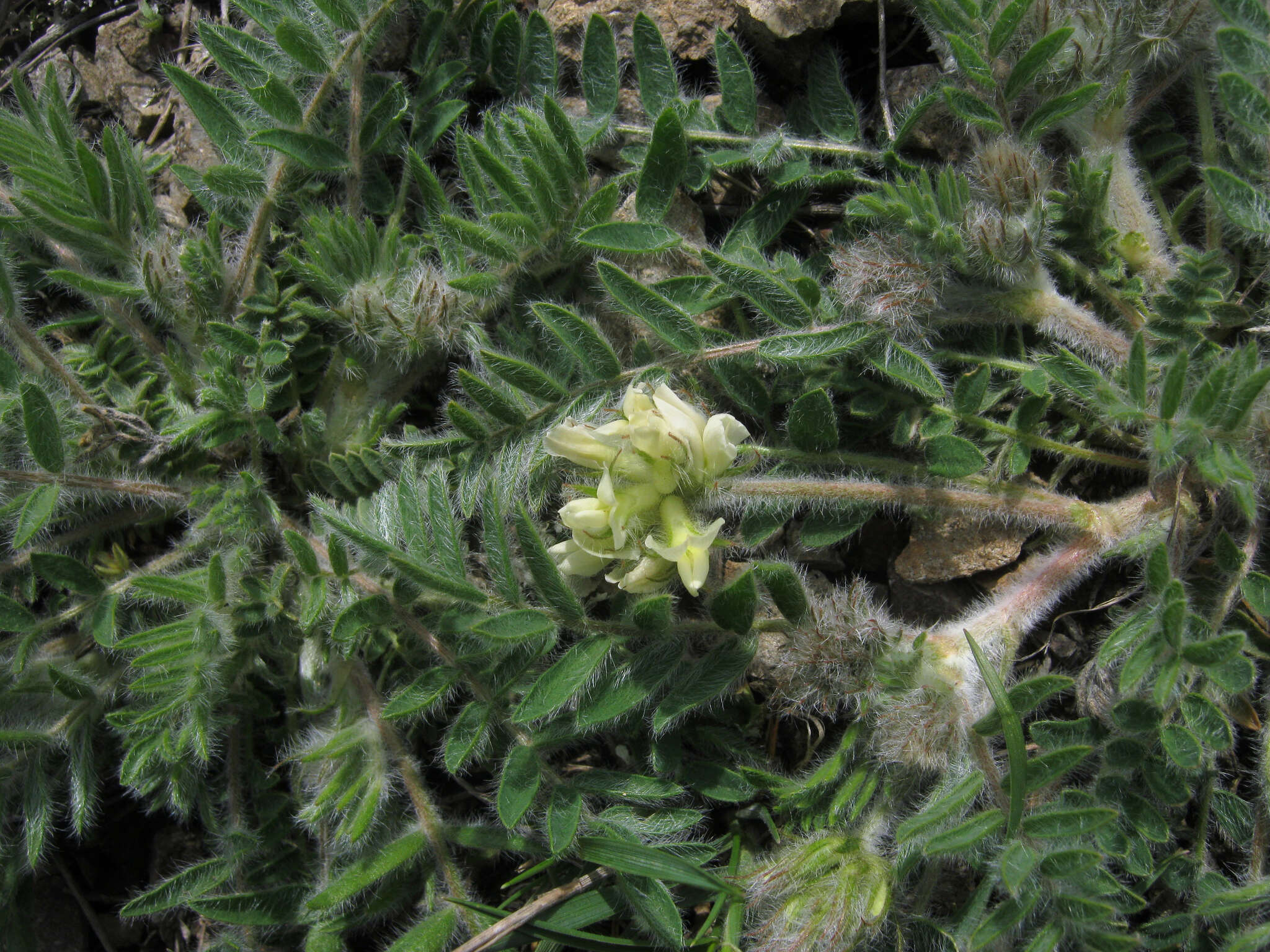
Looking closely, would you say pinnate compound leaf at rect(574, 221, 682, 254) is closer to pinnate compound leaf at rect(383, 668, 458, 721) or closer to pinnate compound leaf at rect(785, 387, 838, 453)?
pinnate compound leaf at rect(785, 387, 838, 453)

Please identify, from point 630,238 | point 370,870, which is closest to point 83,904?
point 370,870

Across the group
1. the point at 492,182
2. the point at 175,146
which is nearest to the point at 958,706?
the point at 492,182

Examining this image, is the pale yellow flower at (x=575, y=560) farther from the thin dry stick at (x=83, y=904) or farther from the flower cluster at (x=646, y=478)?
the thin dry stick at (x=83, y=904)

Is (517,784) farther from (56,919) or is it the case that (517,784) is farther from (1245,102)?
(1245,102)

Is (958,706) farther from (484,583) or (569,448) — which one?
(484,583)

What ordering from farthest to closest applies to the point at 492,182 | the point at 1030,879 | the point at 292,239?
the point at 292,239 < the point at 492,182 < the point at 1030,879

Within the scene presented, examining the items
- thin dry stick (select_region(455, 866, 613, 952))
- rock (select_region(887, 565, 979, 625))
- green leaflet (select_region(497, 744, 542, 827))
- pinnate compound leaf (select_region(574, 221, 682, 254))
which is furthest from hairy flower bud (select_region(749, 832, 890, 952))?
pinnate compound leaf (select_region(574, 221, 682, 254))
